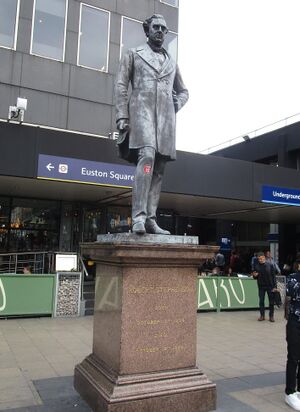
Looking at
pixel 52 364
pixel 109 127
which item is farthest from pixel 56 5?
pixel 52 364

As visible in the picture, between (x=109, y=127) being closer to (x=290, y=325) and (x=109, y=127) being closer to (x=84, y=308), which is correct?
(x=84, y=308)

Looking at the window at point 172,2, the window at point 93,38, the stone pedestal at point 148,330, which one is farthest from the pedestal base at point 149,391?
the window at point 172,2

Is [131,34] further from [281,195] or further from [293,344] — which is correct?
[293,344]

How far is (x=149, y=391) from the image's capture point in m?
4.52

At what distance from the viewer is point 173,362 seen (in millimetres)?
4848

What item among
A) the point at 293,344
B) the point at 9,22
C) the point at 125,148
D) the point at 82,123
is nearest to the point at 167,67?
the point at 125,148

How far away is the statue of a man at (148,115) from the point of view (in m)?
5.16

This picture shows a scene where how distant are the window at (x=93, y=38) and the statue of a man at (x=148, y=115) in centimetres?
1263

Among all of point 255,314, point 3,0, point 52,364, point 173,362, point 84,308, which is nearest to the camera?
point 173,362

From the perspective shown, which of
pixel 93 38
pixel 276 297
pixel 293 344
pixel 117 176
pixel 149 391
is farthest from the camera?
pixel 93 38

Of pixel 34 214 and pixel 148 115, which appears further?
pixel 34 214

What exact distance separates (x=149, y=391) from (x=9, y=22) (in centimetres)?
1553

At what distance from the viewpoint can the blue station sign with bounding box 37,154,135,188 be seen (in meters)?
11.9

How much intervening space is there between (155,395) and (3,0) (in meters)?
16.1
